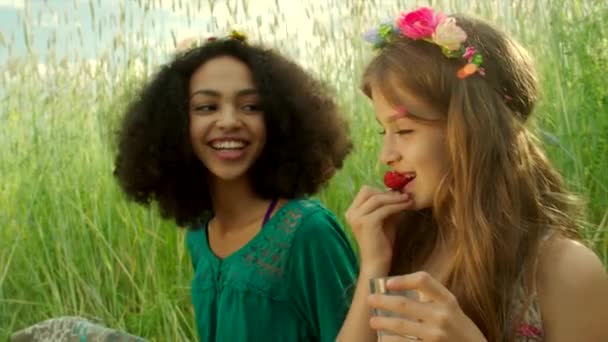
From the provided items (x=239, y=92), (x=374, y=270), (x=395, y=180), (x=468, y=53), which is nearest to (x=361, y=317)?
(x=374, y=270)

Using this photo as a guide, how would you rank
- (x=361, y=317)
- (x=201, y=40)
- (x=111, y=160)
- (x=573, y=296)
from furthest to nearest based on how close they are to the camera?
(x=111, y=160)
(x=201, y=40)
(x=361, y=317)
(x=573, y=296)

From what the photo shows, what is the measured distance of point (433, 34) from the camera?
1859mm

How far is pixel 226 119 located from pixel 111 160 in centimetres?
193

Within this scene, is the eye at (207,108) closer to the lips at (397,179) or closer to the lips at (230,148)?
the lips at (230,148)

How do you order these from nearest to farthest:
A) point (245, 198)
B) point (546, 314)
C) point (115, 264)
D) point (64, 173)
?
point (546, 314) → point (245, 198) → point (115, 264) → point (64, 173)

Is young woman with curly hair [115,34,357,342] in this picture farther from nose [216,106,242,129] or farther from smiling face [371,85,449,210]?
smiling face [371,85,449,210]

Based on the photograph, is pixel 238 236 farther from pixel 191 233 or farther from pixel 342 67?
pixel 342 67

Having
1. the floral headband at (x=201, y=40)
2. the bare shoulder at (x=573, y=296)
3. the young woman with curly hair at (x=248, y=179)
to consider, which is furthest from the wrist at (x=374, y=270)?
the floral headband at (x=201, y=40)

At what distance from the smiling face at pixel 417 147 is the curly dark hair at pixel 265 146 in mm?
711

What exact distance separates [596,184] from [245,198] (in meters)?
1.56

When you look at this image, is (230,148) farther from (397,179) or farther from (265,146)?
(397,179)

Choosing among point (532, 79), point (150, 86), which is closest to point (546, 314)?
point (532, 79)

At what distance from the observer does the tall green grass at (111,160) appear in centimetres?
350

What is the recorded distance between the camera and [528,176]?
1812mm
